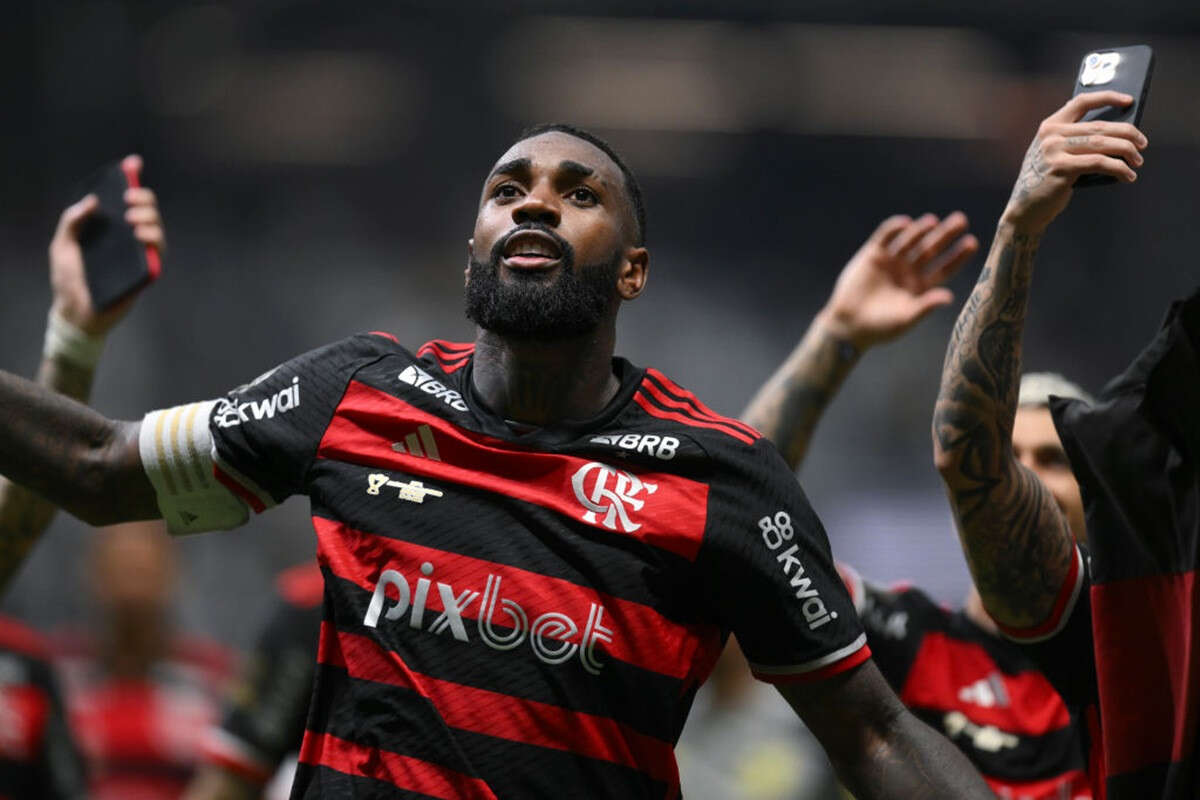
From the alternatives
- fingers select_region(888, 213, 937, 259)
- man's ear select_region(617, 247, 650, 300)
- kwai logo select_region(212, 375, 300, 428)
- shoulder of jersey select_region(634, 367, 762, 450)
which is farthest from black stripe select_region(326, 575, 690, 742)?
fingers select_region(888, 213, 937, 259)

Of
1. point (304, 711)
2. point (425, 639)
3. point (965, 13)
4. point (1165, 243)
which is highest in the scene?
point (965, 13)

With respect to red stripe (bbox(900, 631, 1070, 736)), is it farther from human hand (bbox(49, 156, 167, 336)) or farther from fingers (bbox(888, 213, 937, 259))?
human hand (bbox(49, 156, 167, 336))

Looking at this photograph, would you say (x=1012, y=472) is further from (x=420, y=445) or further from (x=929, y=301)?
(x=420, y=445)

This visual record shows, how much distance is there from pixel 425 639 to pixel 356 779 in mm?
241

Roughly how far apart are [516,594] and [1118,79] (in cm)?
143

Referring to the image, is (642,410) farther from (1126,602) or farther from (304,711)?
(304,711)

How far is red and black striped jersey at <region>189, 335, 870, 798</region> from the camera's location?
2.51m

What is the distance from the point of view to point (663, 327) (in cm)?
1049

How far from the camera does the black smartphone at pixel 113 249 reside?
132 inches

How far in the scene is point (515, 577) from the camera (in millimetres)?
2570

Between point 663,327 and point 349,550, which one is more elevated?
point 663,327

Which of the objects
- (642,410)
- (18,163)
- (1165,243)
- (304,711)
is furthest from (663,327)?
(642,410)

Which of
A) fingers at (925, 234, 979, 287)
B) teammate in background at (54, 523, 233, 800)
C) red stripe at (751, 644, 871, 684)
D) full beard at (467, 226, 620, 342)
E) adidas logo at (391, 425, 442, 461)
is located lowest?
teammate in background at (54, 523, 233, 800)

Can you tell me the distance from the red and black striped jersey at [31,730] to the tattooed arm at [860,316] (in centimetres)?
233
